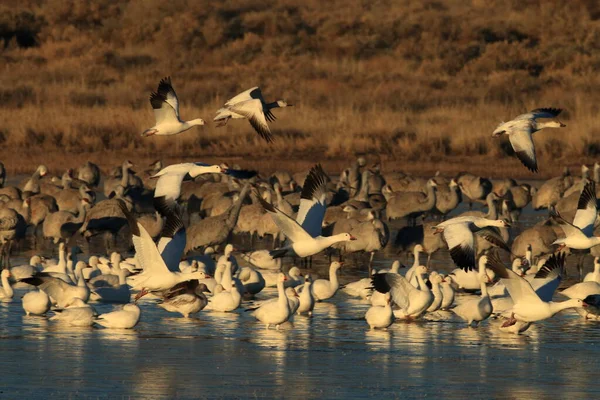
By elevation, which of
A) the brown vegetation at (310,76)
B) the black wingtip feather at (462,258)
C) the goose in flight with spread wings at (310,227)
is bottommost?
the black wingtip feather at (462,258)

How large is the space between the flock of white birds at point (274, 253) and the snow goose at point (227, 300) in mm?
14

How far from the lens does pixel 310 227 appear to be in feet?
55.0

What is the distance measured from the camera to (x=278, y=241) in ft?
74.0

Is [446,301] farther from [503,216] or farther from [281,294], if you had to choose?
[503,216]

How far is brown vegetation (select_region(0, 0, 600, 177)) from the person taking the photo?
34.9 m

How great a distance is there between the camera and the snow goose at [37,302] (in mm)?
14719

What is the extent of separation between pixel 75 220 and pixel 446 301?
8042 millimetres

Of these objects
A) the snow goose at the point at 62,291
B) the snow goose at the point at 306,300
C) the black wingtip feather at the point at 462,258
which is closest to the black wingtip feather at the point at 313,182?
the snow goose at the point at 306,300

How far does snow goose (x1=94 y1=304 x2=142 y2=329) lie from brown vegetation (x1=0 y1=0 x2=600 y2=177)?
19.4 meters

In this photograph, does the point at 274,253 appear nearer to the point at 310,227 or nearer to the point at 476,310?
the point at 310,227

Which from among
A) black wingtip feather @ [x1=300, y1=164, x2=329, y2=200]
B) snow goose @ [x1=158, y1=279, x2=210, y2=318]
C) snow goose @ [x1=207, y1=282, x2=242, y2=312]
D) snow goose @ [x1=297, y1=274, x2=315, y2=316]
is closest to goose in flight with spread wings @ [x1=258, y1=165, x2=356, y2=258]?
black wingtip feather @ [x1=300, y1=164, x2=329, y2=200]

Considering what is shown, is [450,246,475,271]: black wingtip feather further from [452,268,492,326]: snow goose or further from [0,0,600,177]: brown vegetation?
[0,0,600,177]: brown vegetation

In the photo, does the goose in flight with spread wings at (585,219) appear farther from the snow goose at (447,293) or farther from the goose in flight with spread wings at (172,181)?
the goose in flight with spread wings at (172,181)

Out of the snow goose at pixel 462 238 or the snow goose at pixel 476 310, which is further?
the snow goose at pixel 462 238
